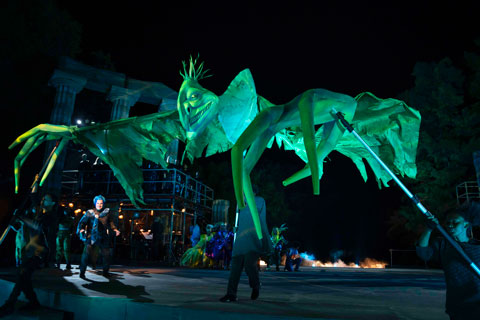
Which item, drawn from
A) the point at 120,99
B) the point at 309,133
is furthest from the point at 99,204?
the point at 120,99

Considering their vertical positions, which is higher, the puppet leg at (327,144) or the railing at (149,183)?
the railing at (149,183)

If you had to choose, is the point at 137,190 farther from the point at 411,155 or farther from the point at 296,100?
the point at 411,155

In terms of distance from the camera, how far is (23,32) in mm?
17719

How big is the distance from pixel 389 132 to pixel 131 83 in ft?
50.1

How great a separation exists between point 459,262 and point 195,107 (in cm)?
336

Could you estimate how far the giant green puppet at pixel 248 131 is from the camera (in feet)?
13.0

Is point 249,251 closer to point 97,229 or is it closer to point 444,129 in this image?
point 97,229

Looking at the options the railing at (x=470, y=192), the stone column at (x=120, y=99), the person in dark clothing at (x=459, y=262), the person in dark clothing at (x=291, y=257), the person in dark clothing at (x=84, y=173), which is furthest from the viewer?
the stone column at (x=120, y=99)

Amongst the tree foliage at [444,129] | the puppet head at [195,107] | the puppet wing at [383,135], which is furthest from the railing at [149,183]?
the tree foliage at [444,129]

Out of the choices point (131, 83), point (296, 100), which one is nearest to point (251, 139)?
point (296, 100)

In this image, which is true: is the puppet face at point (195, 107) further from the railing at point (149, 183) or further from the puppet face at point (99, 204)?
the railing at point (149, 183)

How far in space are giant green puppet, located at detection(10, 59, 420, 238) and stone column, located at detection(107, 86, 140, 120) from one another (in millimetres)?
12322

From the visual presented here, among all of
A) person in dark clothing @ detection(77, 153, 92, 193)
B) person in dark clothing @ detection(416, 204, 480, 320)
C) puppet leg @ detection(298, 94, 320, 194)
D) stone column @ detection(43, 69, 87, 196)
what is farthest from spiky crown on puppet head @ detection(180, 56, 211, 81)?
person in dark clothing @ detection(77, 153, 92, 193)

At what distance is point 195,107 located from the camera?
4.73 metres
